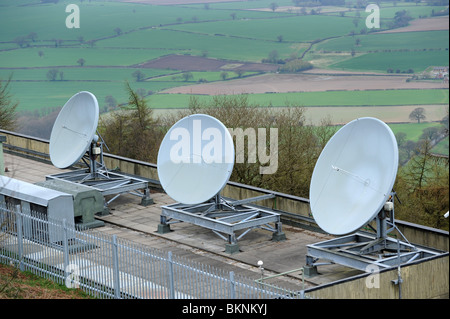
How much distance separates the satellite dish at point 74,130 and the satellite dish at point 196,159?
3939 mm

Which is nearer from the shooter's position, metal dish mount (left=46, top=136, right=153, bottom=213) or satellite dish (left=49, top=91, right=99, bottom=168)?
metal dish mount (left=46, top=136, right=153, bottom=213)

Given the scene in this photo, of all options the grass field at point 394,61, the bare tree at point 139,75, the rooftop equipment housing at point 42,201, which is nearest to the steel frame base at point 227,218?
the rooftop equipment housing at point 42,201

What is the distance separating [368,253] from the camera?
18.6 meters

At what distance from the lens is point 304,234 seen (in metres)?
22.7

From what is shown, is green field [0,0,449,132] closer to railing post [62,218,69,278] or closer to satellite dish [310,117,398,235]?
satellite dish [310,117,398,235]

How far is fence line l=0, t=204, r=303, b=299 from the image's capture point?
638 inches

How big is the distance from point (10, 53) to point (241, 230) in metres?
127

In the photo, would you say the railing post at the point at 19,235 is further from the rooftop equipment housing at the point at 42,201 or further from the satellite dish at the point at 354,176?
the satellite dish at the point at 354,176

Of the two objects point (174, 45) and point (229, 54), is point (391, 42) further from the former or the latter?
point (174, 45)

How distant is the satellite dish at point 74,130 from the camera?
90.5 feet

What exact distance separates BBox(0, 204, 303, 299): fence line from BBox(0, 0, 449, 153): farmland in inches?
3371

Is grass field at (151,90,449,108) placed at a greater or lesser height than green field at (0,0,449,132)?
lesser

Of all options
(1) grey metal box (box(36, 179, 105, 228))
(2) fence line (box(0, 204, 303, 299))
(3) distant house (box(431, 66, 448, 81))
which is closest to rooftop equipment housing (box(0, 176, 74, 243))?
(2) fence line (box(0, 204, 303, 299))
